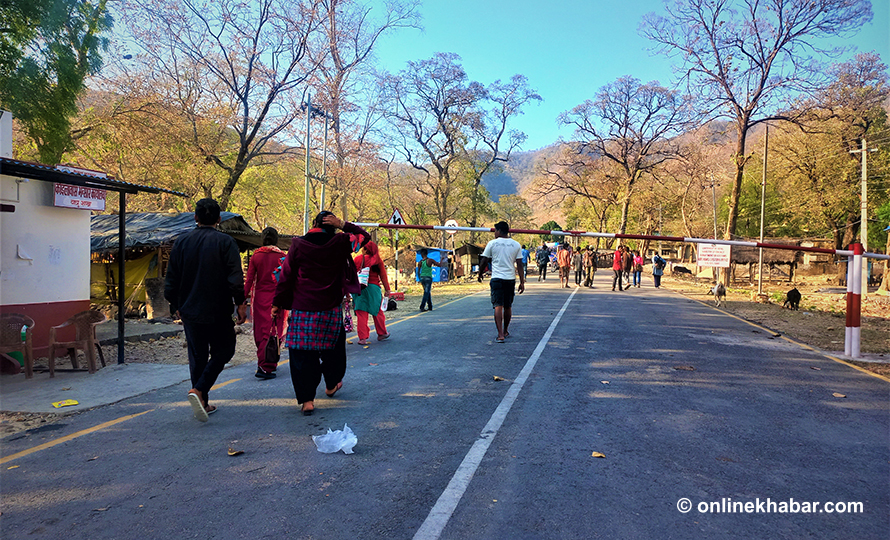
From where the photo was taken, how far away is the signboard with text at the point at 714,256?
22.2 meters

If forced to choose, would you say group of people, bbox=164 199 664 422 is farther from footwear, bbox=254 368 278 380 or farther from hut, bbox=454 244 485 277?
hut, bbox=454 244 485 277

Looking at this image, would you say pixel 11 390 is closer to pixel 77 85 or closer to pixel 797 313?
pixel 77 85

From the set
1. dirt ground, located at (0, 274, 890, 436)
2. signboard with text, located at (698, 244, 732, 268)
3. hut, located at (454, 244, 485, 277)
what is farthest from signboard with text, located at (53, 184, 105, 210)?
hut, located at (454, 244, 485, 277)

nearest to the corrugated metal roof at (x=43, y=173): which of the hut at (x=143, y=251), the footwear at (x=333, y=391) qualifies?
the footwear at (x=333, y=391)

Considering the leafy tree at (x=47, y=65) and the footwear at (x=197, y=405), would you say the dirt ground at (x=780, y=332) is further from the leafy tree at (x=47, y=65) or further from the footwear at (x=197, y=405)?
the leafy tree at (x=47, y=65)

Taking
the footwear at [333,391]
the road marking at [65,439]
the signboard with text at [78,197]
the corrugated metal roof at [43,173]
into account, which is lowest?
the road marking at [65,439]

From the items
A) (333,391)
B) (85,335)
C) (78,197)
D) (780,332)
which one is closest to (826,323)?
(780,332)

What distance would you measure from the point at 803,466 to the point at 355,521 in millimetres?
3282

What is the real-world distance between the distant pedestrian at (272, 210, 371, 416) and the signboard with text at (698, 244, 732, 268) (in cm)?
2033

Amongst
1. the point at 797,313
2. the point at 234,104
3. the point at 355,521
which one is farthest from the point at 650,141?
the point at 355,521

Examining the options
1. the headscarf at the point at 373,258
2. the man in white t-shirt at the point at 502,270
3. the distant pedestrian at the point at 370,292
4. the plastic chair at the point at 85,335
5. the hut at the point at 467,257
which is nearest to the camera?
the plastic chair at the point at 85,335

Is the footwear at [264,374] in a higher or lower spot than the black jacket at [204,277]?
lower

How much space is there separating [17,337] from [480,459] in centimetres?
677

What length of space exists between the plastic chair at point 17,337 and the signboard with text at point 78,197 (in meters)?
1.82
